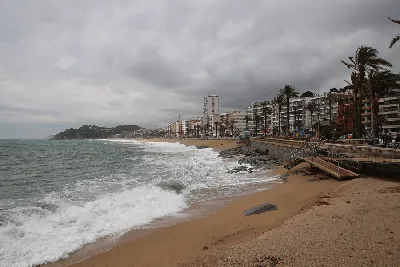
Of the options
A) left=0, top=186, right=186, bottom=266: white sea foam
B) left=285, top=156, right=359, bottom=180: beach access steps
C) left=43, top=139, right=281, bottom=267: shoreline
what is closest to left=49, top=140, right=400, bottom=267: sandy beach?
left=43, top=139, right=281, bottom=267: shoreline

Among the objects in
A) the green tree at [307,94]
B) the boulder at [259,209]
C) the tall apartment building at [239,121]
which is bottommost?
the boulder at [259,209]

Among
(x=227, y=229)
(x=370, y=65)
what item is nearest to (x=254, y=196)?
(x=227, y=229)

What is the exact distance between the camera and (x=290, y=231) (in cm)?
847

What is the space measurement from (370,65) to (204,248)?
29.8 m

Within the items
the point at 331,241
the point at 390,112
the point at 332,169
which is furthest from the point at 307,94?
the point at 331,241

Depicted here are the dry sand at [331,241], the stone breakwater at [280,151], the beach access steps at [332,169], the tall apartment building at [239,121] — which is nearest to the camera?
the dry sand at [331,241]

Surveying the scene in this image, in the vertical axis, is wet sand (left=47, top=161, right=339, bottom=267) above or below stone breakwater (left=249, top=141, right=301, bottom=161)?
below

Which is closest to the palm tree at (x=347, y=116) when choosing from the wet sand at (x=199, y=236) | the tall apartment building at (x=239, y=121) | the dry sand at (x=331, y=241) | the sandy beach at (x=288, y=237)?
the sandy beach at (x=288, y=237)

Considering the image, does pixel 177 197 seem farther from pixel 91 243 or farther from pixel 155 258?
pixel 155 258

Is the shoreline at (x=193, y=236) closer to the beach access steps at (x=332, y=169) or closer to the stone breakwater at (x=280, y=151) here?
the beach access steps at (x=332, y=169)

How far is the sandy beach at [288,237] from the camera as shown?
21.6 feet

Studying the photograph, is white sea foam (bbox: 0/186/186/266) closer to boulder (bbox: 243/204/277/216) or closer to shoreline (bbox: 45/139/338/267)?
shoreline (bbox: 45/139/338/267)

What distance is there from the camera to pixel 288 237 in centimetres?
791

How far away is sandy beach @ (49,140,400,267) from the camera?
6582 mm
